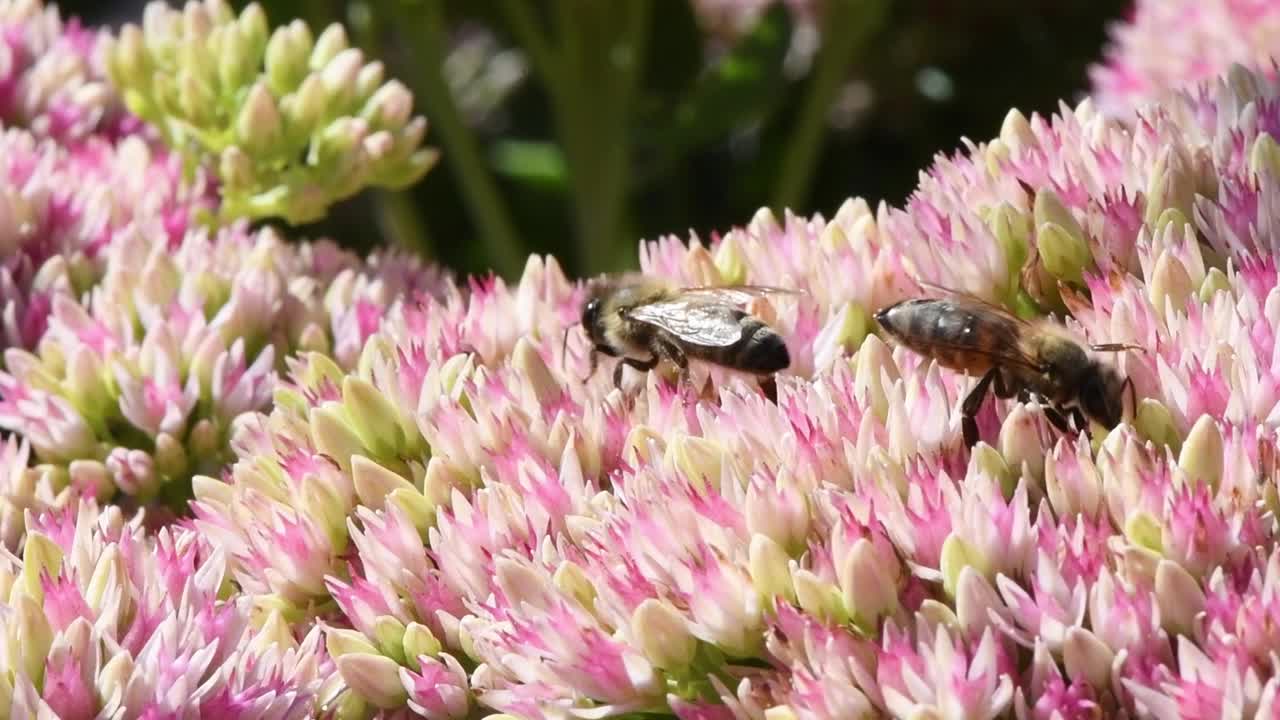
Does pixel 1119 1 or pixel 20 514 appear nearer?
pixel 20 514

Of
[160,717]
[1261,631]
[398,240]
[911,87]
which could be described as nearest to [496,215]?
[398,240]

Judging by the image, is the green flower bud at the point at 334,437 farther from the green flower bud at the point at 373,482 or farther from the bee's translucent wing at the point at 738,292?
the bee's translucent wing at the point at 738,292

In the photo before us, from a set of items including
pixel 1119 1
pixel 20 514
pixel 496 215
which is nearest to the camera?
pixel 20 514

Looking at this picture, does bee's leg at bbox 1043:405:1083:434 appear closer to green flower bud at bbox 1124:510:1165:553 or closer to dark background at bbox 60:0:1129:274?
green flower bud at bbox 1124:510:1165:553

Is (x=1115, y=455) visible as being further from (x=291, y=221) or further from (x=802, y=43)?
(x=802, y=43)

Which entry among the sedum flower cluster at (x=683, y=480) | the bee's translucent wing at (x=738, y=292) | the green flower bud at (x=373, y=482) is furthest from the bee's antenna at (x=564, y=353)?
the green flower bud at (x=373, y=482)

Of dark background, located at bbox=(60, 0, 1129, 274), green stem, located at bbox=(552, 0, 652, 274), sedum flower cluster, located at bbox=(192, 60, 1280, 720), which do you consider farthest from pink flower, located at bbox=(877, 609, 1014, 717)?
dark background, located at bbox=(60, 0, 1129, 274)

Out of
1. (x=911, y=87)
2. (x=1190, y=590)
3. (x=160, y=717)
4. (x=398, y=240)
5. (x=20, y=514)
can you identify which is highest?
(x=911, y=87)
